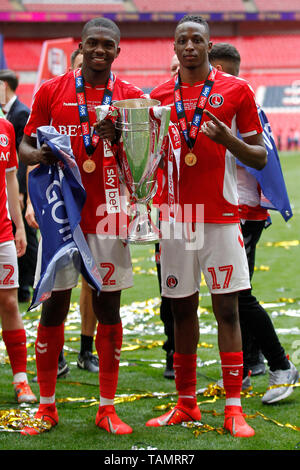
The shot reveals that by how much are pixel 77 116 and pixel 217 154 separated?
65 centimetres

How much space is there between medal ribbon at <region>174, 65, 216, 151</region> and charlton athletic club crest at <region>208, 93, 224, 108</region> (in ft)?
0.07

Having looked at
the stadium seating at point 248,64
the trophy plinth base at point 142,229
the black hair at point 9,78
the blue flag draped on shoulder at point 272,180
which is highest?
the stadium seating at point 248,64

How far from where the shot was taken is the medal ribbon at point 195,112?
3068mm

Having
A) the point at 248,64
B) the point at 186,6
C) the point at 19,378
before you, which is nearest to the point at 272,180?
the point at 19,378

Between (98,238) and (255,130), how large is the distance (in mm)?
850

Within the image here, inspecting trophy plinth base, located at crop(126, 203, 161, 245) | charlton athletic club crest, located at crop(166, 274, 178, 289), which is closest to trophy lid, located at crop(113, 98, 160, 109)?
trophy plinth base, located at crop(126, 203, 161, 245)

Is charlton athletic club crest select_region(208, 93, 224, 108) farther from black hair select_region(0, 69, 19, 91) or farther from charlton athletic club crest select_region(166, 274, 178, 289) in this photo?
black hair select_region(0, 69, 19, 91)

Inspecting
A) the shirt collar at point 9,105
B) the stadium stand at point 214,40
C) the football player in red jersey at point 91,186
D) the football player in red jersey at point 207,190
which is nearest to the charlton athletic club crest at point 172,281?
the football player in red jersey at point 207,190

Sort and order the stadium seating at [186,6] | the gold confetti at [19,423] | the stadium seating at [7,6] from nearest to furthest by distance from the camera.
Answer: the gold confetti at [19,423] < the stadium seating at [7,6] < the stadium seating at [186,6]

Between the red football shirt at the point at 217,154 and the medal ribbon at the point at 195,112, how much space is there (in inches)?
0.8

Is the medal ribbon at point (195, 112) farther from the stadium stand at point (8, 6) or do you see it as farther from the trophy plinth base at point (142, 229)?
the stadium stand at point (8, 6)

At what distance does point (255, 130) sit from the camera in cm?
307

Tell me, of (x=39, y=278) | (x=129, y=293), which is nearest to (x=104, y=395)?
(x=39, y=278)

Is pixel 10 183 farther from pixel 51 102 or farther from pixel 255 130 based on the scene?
pixel 255 130
